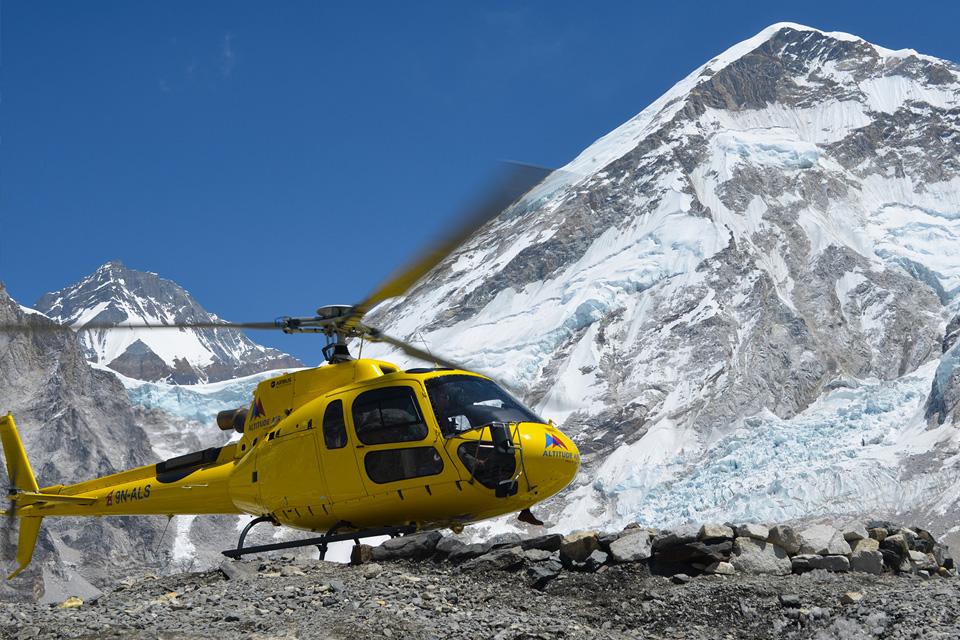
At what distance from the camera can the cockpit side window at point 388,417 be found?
1112cm

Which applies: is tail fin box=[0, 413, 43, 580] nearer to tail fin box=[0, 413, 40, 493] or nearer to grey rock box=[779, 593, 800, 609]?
tail fin box=[0, 413, 40, 493]

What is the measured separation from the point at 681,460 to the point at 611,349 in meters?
42.0

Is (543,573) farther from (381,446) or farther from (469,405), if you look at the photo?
(381,446)

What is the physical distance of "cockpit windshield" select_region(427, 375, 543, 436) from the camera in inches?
434

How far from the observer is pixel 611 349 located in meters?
166

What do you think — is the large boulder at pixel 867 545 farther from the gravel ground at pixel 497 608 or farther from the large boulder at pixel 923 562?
the large boulder at pixel 923 562

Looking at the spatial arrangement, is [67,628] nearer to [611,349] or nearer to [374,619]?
[374,619]

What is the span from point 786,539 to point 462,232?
5.51m

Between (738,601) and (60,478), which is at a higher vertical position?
(60,478)

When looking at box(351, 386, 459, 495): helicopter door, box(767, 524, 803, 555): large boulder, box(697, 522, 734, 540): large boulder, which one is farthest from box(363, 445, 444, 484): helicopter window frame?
box(767, 524, 803, 555): large boulder

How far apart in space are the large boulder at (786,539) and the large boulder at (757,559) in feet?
0.55

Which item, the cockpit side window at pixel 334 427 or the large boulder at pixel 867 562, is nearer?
the cockpit side window at pixel 334 427

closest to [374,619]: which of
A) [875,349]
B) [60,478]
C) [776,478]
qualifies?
[776,478]

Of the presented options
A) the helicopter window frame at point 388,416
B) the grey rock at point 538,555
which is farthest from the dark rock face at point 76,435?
the helicopter window frame at point 388,416
